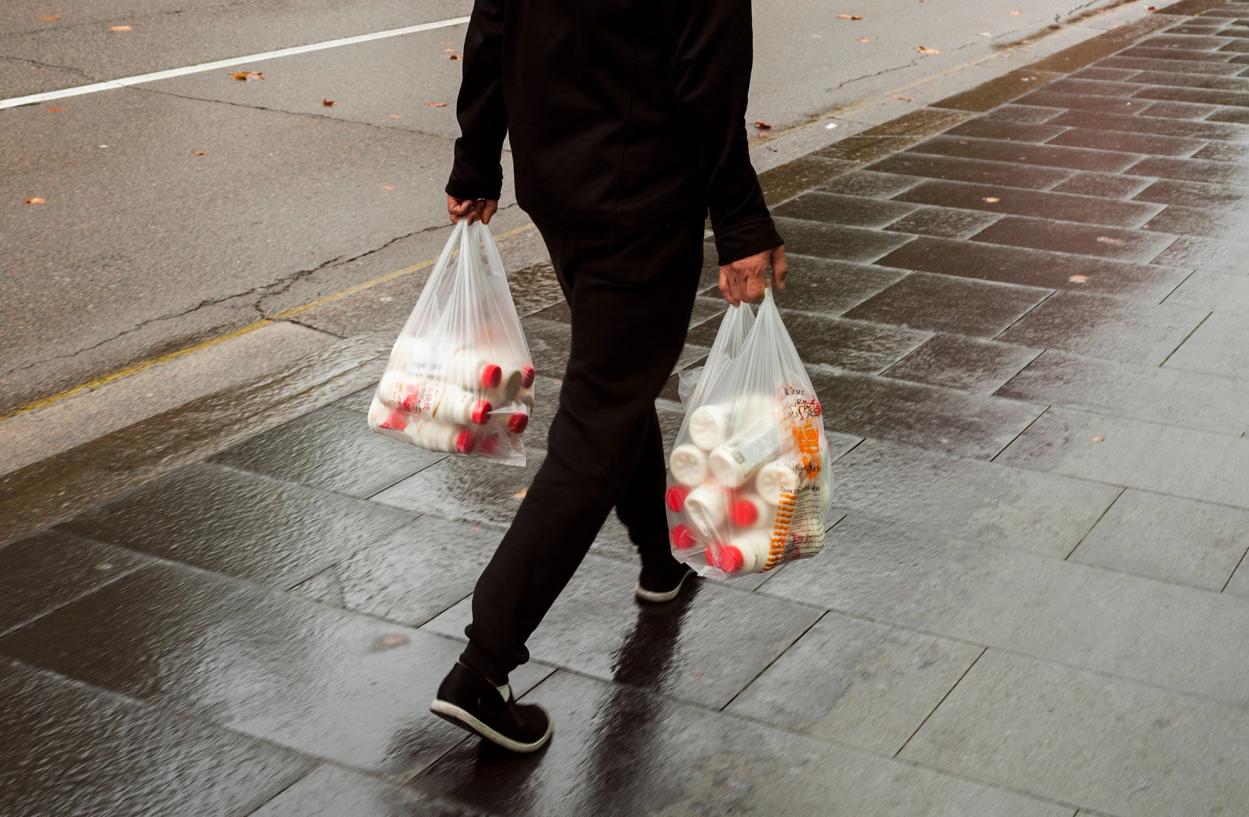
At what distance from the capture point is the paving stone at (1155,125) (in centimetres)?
832

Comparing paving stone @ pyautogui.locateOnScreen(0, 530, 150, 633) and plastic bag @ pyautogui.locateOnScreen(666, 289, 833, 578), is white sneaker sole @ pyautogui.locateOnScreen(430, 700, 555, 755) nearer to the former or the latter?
plastic bag @ pyautogui.locateOnScreen(666, 289, 833, 578)

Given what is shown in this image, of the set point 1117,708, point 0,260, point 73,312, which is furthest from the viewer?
point 0,260

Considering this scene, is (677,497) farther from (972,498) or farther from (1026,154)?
(1026,154)

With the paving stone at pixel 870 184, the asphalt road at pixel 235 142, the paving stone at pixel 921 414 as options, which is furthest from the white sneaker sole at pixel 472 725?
the paving stone at pixel 870 184

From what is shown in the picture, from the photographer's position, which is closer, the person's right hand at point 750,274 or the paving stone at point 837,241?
the person's right hand at point 750,274

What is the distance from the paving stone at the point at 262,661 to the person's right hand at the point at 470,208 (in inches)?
37.0

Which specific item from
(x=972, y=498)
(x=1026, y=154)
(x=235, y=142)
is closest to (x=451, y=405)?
(x=972, y=498)

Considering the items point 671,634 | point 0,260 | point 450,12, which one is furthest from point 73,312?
point 450,12

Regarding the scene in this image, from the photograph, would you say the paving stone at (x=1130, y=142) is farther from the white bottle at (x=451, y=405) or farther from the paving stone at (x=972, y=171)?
the white bottle at (x=451, y=405)

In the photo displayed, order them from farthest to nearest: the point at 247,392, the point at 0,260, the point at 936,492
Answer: the point at 0,260
the point at 247,392
the point at 936,492

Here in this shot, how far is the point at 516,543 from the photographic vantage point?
289 cm

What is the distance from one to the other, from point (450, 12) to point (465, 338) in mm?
10022

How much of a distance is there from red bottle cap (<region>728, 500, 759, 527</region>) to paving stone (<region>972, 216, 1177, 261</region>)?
359 cm

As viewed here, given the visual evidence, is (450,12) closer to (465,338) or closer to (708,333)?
(708,333)
